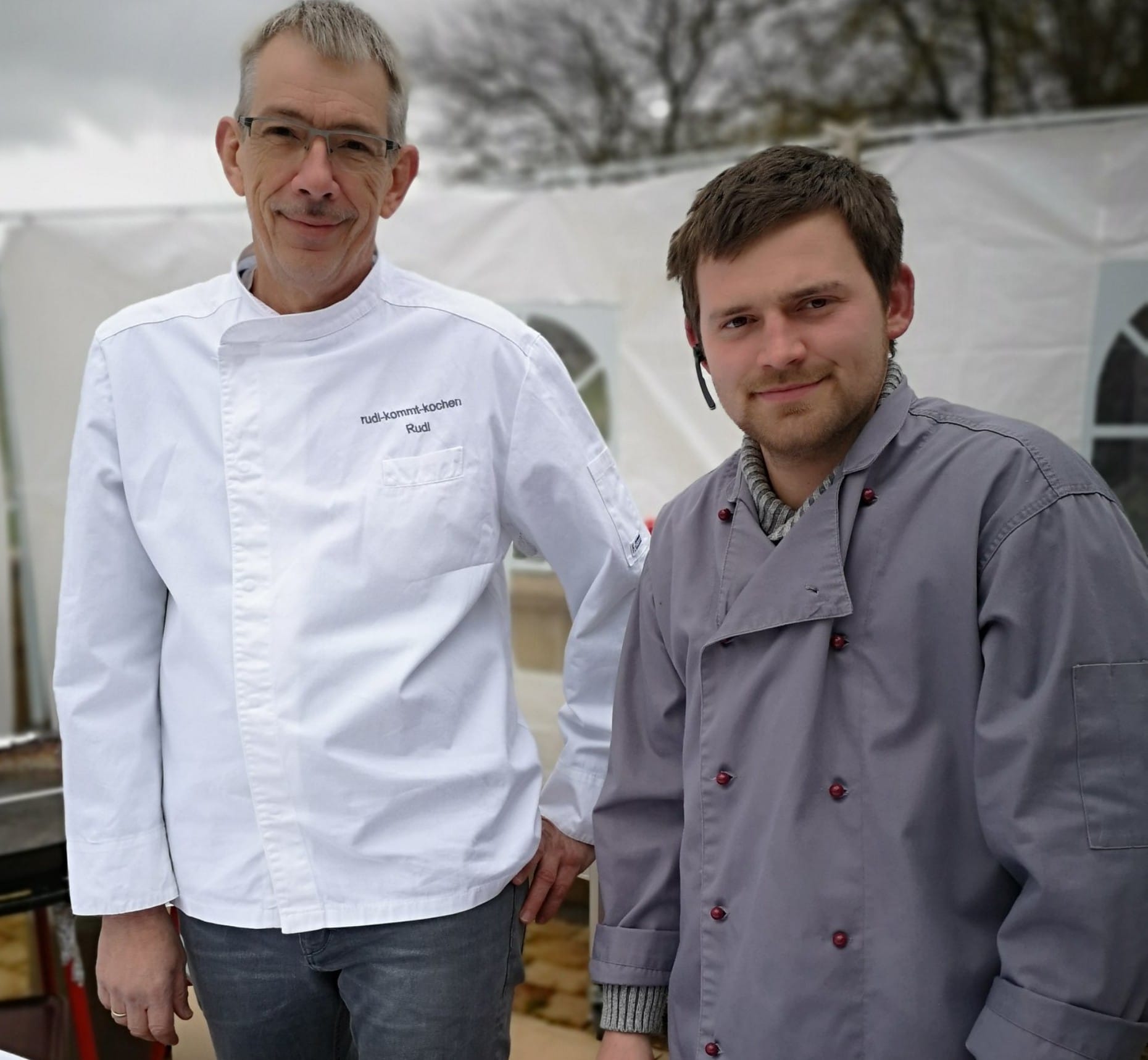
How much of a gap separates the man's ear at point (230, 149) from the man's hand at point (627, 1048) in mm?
1118

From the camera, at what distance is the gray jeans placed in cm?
134

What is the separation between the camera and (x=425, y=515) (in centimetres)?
138

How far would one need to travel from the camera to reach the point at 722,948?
117 cm

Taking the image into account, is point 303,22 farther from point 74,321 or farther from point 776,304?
point 74,321

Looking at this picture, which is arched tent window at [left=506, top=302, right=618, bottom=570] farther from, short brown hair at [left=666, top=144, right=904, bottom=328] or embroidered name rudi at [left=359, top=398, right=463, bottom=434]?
short brown hair at [left=666, top=144, right=904, bottom=328]

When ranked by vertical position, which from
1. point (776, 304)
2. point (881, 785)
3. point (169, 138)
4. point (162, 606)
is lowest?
point (881, 785)

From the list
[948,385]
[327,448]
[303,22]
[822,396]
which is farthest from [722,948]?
[948,385]

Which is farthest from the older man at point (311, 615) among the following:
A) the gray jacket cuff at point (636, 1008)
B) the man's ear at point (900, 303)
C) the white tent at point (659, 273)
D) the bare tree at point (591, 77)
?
the bare tree at point (591, 77)

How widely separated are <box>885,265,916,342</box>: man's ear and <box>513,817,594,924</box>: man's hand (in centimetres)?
77

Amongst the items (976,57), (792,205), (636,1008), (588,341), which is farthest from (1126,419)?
(976,57)

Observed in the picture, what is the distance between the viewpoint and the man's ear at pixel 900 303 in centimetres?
122

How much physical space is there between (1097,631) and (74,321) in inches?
194

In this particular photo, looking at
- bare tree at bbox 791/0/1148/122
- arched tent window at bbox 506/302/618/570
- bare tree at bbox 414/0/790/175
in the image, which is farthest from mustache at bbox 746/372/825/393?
bare tree at bbox 414/0/790/175

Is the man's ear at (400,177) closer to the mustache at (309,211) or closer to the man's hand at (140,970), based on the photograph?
the mustache at (309,211)
